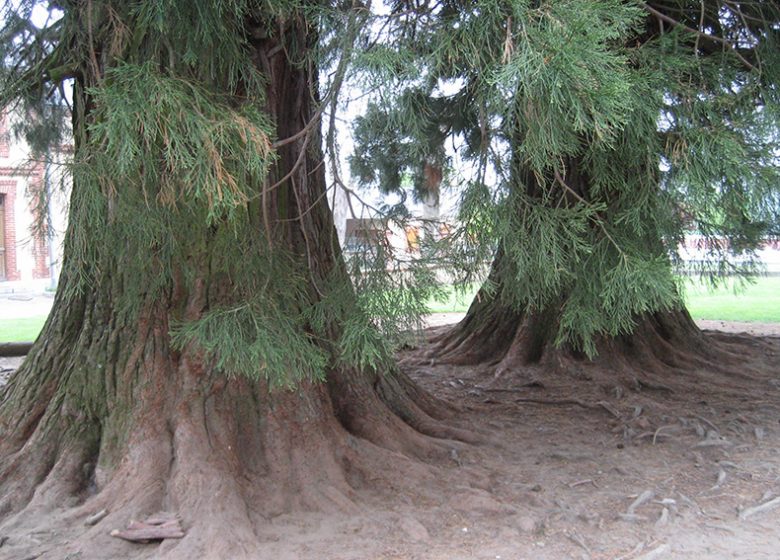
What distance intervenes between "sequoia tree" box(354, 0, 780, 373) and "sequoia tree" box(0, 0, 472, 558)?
757 mm

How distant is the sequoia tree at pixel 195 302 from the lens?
362 cm

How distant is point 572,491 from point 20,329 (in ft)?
43.1

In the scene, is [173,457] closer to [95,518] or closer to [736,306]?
[95,518]

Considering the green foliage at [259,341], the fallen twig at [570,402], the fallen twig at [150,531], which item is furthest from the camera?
the fallen twig at [570,402]

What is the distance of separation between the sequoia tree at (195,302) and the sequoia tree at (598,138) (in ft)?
2.48

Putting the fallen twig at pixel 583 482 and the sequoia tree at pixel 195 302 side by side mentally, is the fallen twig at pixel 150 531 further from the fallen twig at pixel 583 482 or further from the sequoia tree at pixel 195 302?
the fallen twig at pixel 583 482

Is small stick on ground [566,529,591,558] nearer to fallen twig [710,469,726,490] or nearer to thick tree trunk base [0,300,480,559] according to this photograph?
thick tree trunk base [0,300,480,559]

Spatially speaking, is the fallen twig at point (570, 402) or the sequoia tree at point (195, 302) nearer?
the sequoia tree at point (195, 302)

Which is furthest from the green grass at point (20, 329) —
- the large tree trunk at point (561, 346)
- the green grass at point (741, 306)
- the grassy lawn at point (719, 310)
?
the green grass at point (741, 306)

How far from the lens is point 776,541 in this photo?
168 inches

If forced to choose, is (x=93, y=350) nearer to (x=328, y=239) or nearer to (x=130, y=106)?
(x=328, y=239)

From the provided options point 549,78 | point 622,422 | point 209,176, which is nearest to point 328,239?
point 209,176

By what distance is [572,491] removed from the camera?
5.13m

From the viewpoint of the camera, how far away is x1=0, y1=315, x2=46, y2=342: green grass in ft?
43.4
